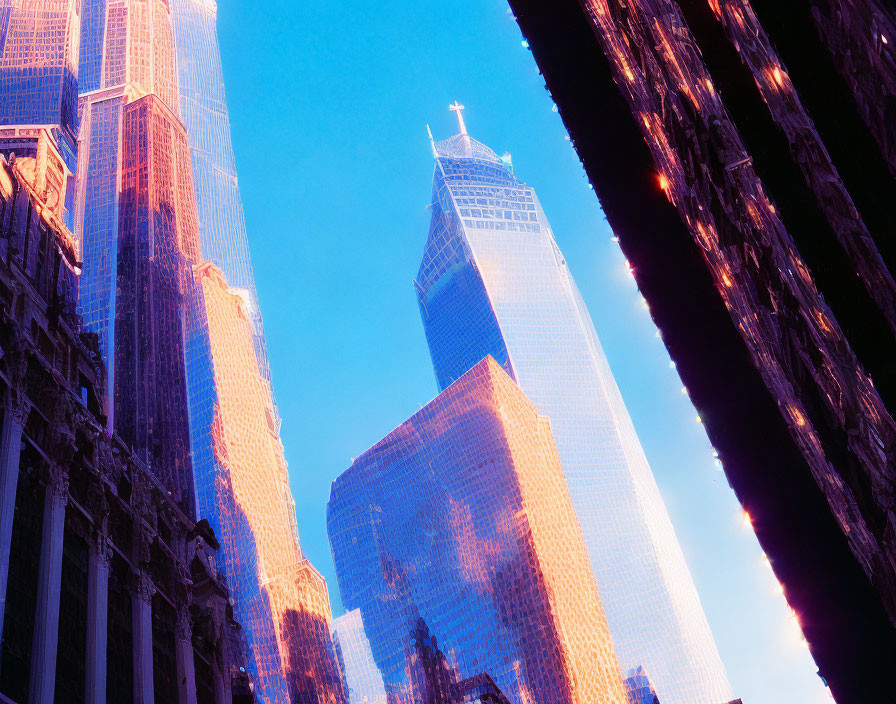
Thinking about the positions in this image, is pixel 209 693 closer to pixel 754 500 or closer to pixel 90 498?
pixel 90 498

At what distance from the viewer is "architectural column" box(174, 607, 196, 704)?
36.0m

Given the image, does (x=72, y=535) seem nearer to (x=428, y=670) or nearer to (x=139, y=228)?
(x=139, y=228)

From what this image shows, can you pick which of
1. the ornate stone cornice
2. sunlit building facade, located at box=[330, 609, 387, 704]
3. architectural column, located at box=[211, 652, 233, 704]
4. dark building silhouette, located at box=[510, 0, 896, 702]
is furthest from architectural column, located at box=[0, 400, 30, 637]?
sunlit building facade, located at box=[330, 609, 387, 704]

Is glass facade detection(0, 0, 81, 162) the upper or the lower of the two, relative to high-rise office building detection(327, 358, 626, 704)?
upper

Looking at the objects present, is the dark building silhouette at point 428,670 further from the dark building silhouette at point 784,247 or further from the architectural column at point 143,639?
the dark building silhouette at point 784,247

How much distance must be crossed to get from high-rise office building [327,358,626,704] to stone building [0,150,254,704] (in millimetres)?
85716

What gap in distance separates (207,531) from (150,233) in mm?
70567

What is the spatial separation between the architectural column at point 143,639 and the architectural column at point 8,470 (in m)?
8.89

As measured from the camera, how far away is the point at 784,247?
25.4 feet

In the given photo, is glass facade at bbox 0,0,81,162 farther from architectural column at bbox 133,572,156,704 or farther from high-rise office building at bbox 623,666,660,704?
high-rise office building at bbox 623,666,660,704

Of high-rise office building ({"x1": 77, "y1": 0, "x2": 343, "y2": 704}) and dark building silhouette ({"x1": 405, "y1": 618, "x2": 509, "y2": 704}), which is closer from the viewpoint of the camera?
high-rise office building ({"x1": 77, "y1": 0, "x2": 343, "y2": 704})

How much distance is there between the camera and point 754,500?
581 inches

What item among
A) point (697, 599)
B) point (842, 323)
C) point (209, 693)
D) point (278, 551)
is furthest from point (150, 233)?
point (697, 599)

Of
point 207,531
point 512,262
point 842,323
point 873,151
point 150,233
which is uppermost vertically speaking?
point 512,262
